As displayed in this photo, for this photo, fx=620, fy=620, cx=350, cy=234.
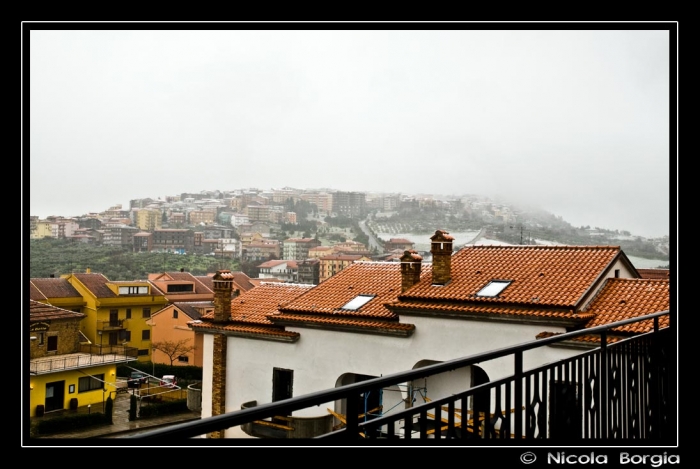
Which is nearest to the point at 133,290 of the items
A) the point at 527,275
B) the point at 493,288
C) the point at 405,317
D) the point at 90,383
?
the point at 90,383

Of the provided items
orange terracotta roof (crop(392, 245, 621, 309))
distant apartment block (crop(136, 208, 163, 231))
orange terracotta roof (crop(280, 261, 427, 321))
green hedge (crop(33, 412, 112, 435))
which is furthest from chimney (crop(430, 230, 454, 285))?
distant apartment block (crop(136, 208, 163, 231))

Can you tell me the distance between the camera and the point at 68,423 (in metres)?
14.6

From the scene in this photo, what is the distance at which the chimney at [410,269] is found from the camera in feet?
32.6

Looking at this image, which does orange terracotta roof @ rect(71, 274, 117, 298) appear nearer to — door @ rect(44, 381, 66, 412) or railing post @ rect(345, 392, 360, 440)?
door @ rect(44, 381, 66, 412)

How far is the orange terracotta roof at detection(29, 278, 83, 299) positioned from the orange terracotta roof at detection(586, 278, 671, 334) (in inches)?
494

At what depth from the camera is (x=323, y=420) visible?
9.45 metres

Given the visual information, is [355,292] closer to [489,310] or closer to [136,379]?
[489,310]

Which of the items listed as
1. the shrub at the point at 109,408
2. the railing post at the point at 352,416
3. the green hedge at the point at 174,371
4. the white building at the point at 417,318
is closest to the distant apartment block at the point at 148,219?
the green hedge at the point at 174,371

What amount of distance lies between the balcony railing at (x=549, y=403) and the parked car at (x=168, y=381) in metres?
17.1

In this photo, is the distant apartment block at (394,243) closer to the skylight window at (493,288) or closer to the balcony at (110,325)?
the skylight window at (493,288)
